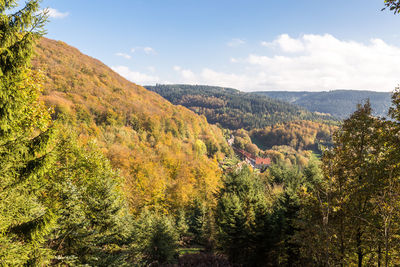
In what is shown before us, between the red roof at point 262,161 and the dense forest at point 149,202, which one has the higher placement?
the dense forest at point 149,202

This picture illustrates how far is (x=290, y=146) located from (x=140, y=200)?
6521 inches

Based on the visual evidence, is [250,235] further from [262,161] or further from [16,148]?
[262,161]

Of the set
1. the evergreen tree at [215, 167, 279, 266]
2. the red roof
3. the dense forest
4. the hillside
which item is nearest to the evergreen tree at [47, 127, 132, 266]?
the dense forest

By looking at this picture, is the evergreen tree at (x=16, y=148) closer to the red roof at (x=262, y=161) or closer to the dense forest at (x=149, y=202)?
the dense forest at (x=149, y=202)

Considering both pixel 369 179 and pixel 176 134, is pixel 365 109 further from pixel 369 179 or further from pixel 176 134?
pixel 176 134

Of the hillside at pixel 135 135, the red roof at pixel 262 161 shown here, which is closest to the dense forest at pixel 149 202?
the hillside at pixel 135 135

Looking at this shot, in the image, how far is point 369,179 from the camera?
852 centimetres

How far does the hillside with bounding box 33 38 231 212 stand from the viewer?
4100 centimetres

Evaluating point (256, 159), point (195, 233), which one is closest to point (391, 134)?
point (195, 233)

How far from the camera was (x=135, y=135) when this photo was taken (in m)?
76.4

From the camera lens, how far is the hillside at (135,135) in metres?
41.0

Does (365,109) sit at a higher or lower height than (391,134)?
higher

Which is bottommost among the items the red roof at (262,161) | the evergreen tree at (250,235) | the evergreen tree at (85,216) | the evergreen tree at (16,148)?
the red roof at (262,161)

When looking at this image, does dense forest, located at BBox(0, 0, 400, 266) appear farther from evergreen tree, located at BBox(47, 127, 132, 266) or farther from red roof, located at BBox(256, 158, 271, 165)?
red roof, located at BBox(256, 158, 271, 165)
